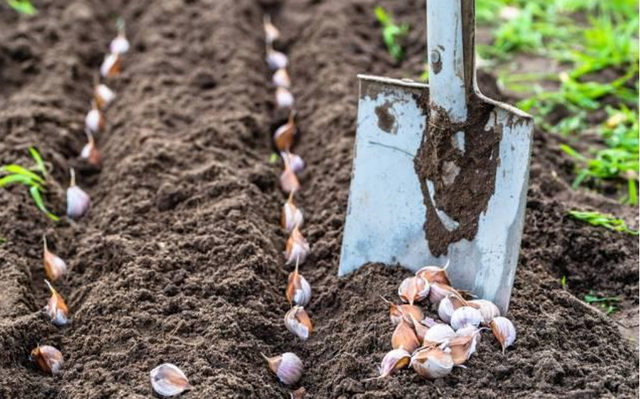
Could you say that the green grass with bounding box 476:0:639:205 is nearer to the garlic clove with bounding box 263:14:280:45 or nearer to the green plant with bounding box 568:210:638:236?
the green plant with bounding box 568:210:638:236

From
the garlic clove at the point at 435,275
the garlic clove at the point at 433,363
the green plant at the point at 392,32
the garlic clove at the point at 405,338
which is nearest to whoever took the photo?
the garlic clove at the point at 433,363

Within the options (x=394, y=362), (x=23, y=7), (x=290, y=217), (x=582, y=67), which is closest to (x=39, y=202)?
(x=290, y=217)

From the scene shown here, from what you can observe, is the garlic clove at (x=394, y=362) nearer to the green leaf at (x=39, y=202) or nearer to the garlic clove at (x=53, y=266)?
the garlic clove at (x=53, y=266)

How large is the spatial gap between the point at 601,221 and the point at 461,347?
100cm

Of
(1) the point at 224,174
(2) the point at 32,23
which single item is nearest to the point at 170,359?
(1) the point at 224,174

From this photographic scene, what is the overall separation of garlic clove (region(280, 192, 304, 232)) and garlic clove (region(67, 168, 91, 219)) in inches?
30.2

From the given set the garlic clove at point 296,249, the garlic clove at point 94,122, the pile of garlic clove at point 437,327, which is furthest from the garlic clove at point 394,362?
the garlic clove at point 94,122

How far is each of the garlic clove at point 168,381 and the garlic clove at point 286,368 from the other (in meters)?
0.25

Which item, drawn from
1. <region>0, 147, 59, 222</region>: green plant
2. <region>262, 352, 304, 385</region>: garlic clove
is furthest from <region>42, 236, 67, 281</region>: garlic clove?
<region>262, 352, 304, 385</region>: garlic clove

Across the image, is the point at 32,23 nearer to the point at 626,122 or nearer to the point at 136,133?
the point at 136,133

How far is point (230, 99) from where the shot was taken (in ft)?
13.7

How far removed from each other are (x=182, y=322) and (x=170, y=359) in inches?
6.5

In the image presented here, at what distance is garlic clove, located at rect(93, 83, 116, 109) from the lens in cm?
437

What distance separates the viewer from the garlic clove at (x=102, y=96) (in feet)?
14.3
